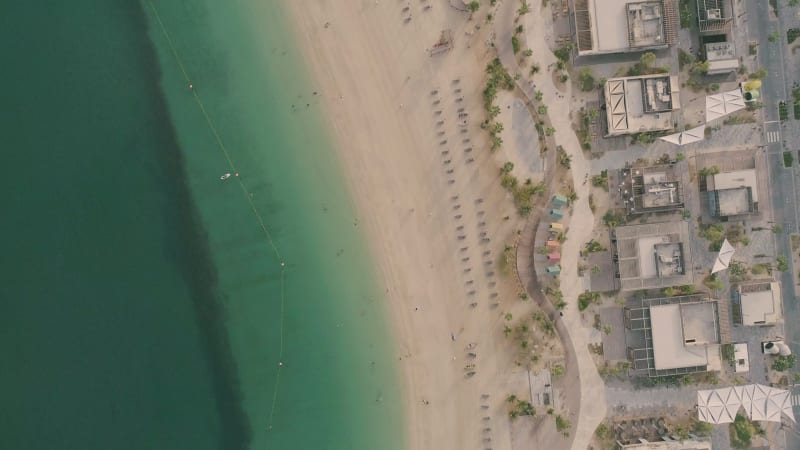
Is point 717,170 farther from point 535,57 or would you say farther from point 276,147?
point 276,147

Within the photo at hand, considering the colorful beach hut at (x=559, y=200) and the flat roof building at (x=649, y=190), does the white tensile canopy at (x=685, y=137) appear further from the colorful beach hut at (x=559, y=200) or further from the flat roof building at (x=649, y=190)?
the colorful beach hut at (x=559, y=200)

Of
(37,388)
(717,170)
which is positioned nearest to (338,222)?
(37,388)

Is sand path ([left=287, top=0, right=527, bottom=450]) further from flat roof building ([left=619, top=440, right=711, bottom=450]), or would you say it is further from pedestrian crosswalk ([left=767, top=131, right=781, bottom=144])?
pedestrian crosswalk ([left=767, top=131, right=781, bottom=144])

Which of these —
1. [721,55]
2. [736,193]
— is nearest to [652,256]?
[736,193]

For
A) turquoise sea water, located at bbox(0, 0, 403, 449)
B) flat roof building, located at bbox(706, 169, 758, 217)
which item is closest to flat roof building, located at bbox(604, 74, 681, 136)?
flat roof building, located at bbox(706, 169, 758, 217)

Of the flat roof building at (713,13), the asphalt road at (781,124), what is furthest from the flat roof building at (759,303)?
the flat roof building at (713,13)
